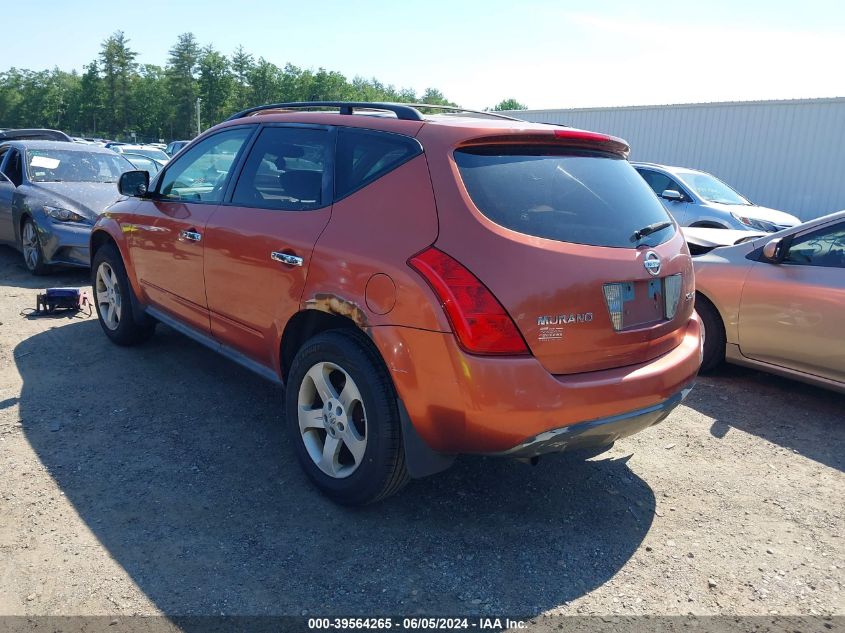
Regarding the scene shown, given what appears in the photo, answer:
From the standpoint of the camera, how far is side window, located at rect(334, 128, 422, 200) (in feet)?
9.94

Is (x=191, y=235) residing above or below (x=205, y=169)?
below

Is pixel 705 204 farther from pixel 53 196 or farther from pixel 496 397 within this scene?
pixel 53 196

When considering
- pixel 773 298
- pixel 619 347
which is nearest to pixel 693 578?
pixel 619 347

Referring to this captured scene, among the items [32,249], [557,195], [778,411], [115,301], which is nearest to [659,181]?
[778,411]

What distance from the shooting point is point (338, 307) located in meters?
3.02

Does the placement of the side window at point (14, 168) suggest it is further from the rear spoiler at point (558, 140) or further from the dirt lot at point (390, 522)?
the rear spoiler at point (558, 140)

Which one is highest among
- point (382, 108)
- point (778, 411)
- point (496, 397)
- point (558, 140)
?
point (382, 108)

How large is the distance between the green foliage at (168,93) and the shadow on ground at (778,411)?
66190 millimetres

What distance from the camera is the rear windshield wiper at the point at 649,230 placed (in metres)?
3.04

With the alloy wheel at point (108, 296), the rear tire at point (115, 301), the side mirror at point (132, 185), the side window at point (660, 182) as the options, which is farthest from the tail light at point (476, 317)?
the side window at point (660, 182)

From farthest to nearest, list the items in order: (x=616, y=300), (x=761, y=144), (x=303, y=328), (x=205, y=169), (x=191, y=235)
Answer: (x=761, y=144) → (x=205, y=169) → (x=191, y=235) → (x=303, y=328) → (x=616, y=300)

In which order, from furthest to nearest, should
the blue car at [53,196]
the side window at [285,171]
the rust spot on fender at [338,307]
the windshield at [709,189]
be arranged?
the windshield at [709,189] < the blue car at [53,196] < the side window at [285,171] < the rust spot on fender at [338,307]

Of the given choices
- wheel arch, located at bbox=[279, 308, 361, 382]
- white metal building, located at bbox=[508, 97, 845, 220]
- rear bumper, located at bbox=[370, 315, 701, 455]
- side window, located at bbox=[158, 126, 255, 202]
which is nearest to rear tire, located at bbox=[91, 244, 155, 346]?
side window, located at bbox=[158, 126, 255, 202]

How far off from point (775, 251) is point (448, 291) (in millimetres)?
3408
